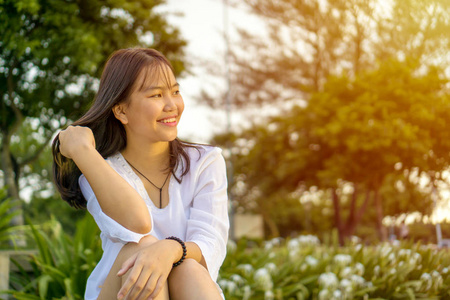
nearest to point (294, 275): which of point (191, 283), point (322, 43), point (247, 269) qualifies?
point (247, 269)

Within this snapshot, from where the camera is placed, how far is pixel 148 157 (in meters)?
2.18

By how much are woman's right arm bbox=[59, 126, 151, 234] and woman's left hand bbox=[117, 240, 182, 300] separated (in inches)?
4.4

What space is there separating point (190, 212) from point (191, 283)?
436 millimetres

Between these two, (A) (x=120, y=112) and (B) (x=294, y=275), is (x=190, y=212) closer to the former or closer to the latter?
(A) (x=120, y=112)

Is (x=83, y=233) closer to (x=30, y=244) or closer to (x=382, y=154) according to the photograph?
(x=30, y=244)

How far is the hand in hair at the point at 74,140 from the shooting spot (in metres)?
1.85

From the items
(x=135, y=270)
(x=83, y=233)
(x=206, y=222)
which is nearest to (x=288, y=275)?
(x=83, y=233)

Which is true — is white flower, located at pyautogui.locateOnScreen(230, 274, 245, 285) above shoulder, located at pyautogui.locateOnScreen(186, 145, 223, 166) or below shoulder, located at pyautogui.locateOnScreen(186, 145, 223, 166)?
below

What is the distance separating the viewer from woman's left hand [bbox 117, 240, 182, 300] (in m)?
1.62

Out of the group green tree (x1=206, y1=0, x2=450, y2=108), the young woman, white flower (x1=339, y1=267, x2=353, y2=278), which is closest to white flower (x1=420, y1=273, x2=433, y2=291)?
white flower (x1=339, y1=267, x2=353, y2=278)

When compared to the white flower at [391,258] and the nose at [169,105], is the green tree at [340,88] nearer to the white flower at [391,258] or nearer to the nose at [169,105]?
the white flower at [391,258]

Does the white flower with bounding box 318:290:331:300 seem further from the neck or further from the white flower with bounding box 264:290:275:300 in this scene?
the neck

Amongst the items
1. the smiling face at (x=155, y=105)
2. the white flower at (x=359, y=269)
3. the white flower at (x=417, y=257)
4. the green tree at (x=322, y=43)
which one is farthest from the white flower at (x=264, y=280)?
the green tree at (x=322, y=43)

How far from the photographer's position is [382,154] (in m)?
12.5
